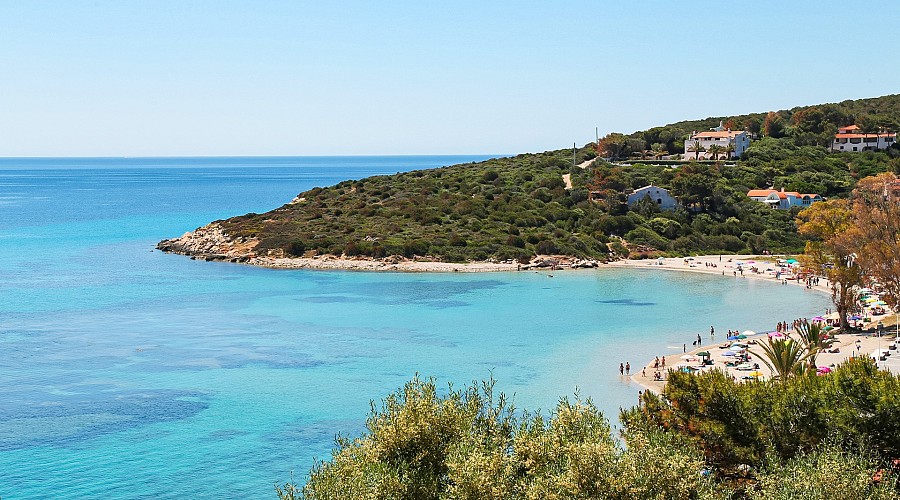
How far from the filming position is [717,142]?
132375 millimetres

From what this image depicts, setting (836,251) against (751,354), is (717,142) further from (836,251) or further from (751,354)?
(751,354)

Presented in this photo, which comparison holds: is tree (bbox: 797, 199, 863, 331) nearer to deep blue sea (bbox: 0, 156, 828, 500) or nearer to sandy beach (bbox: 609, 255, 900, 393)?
sandy beach (bbox: 609, 255, 900, 393)

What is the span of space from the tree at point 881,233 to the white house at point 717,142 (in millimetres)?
78130

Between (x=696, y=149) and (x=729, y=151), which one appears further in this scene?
(x=696, y=149)

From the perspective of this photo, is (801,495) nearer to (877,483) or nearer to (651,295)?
(877,483)

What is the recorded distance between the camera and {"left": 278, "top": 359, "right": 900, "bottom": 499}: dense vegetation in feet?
61.8

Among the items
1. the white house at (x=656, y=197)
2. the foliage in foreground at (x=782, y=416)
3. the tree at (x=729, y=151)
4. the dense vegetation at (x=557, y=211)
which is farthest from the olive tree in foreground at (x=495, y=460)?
the tree at (x=729, y=151)

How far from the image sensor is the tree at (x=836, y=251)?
52.5 m

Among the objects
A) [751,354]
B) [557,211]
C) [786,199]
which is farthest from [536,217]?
[751,354]

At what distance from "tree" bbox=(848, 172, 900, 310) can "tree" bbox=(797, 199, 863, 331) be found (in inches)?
38.8

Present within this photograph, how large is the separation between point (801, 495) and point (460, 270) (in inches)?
2642

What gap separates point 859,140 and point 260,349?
112588 millimetres

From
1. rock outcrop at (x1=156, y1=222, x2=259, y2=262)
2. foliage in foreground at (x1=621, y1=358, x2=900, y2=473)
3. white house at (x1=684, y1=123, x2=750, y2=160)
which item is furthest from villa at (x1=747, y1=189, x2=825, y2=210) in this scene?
foliage in foreground at (x1=621, y1=358, x2=900, y2=473)

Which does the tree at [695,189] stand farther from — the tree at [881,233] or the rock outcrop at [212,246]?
the rock outcrop at [212,246]
